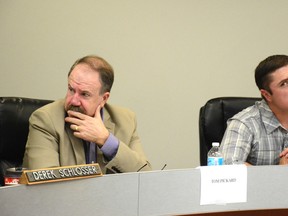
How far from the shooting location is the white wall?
10.2ft

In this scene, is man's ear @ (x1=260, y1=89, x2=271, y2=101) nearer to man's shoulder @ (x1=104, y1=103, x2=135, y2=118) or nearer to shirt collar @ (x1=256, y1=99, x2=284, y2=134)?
shirt collar @ (x1=256, y1=99, x2=284, y2=134)

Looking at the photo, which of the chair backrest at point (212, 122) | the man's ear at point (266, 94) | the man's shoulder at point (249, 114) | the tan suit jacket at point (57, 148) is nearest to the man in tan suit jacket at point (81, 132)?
the tan suit jacket at point (57, 148)

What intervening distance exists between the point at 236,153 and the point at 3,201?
1.38m

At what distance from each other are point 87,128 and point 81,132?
3 cm

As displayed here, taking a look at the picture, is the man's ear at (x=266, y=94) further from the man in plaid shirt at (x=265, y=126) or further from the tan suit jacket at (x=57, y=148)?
the tan suit jacket at (x=57, y=148)

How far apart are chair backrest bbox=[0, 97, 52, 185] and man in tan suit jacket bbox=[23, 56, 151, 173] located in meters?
0.09

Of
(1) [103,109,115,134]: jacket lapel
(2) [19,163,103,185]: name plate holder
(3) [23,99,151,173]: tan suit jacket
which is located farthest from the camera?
(1) [103,109,115,134]: jacket lapel

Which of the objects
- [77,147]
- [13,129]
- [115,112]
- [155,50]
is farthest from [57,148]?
[155,50]

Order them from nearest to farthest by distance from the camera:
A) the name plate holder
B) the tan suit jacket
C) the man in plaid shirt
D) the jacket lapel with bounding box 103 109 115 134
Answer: the name plate holder, the tan suit jacket, the jacket lapel with bounding box 103 109 115 134, the man in plaid shirt

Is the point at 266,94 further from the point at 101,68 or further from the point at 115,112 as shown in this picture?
the point at 101,68

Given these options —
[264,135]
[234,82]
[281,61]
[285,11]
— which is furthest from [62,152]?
[285,11]

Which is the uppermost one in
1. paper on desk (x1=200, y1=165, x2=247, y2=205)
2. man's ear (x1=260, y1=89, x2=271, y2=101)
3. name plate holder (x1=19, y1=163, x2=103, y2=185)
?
man's ear (x1=260, y1=89, x2=271, y2=101)

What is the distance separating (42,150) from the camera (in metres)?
2.12

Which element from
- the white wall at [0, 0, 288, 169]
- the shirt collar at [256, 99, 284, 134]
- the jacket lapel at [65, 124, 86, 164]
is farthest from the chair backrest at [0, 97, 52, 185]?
the shirt collar at [256, 99, 284, 134]
